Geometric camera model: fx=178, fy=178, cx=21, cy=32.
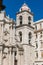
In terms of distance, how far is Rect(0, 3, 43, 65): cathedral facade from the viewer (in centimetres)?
3238

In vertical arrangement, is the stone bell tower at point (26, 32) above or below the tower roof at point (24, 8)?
below

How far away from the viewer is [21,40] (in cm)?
3666

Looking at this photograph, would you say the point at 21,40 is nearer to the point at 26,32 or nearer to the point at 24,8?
the point at 26,32

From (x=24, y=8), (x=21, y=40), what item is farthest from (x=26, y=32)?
(x=24, y=8)

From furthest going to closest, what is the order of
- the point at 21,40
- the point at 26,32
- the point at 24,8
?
the point at 24,8, the point at 21,40, the point at 26,32

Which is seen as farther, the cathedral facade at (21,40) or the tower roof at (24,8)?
the tower roof at (24,8)

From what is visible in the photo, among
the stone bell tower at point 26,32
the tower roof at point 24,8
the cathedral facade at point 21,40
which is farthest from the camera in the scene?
the tower roof at point 24,8

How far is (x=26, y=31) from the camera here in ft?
119

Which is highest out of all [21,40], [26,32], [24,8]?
[24,8]

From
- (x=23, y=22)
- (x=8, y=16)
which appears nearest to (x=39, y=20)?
(x=23, y=22)

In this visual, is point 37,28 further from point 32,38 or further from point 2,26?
point 2,26

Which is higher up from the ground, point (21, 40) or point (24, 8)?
point (24, 8)

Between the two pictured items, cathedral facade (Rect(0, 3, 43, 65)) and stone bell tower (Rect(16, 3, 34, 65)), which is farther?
stone bell tower (Rect(16, 3, 34, 65))

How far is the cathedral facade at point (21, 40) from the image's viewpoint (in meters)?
32.4
